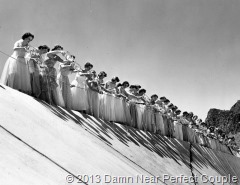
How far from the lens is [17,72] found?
27.5 ft

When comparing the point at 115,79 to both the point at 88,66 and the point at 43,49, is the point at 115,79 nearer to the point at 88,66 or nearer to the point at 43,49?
the point at 88,66

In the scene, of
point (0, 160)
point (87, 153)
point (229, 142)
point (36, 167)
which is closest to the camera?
point (0, 160)

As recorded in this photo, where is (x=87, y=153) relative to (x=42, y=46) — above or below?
below

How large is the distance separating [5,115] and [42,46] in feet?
12.0

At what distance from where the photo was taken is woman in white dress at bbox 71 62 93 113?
33.3 feet

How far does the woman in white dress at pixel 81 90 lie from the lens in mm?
10148

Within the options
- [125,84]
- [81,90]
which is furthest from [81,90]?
[125,84]

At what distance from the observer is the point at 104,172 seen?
553cm

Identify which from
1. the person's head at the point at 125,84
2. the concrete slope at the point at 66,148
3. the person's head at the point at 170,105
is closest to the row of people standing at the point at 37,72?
the concrete slope at the point at 66,148

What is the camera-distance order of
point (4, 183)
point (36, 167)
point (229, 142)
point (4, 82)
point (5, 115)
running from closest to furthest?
1. point (4, 183)
2. point (36, 167)
3. point (5, 115)
4. point (4, 82)
5. point (229, 142)

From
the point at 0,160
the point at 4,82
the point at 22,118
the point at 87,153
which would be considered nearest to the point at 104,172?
the point at 87,153

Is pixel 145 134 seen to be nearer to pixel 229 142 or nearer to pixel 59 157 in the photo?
pixel 59 157

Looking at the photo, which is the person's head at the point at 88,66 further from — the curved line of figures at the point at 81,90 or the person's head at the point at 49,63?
the person's head at the point at 49,63

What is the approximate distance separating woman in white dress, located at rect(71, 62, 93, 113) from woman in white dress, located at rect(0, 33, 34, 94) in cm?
182
